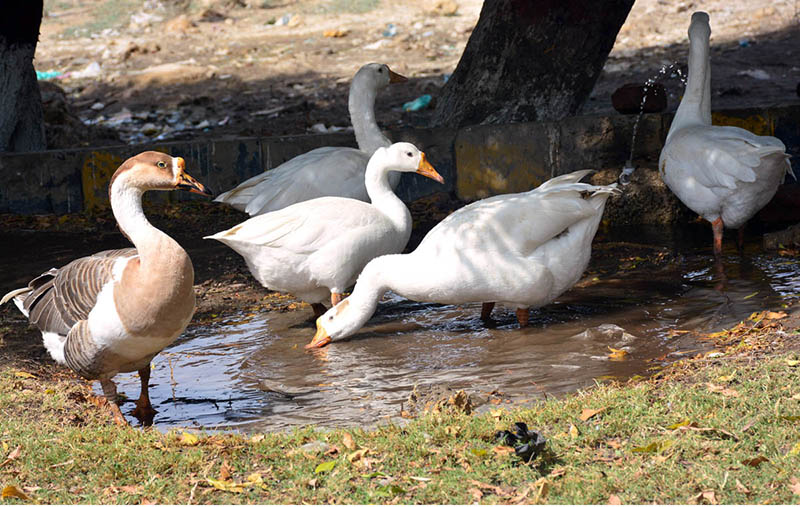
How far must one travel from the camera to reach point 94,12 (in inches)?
919

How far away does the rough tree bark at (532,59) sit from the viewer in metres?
9.54

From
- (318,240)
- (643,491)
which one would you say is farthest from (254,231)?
(643,491)

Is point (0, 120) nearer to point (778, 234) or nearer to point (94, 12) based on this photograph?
point (778, 234)

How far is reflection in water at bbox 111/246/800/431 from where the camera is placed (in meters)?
4.68

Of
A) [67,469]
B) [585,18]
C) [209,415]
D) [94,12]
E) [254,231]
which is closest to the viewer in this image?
[67,469]

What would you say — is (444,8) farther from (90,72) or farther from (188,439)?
(188,439)

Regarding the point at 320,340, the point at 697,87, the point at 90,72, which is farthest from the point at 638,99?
the point at 90,72

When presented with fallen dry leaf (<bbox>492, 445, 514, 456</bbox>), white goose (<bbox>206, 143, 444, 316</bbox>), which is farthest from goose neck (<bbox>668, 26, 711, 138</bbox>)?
fallen dry leaf (<bbox>492, 445, 514, 456</bbox>)

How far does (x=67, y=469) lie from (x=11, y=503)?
1.03ft

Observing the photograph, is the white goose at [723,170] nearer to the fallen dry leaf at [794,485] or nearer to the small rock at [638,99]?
the small rock at [638,99]

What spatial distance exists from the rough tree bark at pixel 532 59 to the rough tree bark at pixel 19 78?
4897 mm

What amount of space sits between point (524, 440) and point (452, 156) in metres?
6.13

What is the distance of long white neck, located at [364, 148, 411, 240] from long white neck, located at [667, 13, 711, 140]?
9.10ft

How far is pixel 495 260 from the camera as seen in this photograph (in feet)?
18.5
